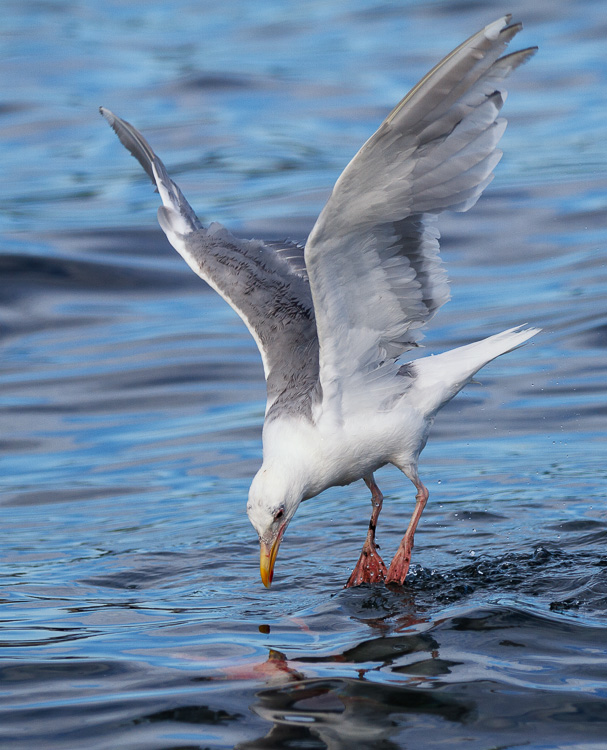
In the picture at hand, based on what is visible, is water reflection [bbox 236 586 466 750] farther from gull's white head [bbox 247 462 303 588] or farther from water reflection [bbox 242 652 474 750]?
gull's white head [bbox 247 462 303 588]

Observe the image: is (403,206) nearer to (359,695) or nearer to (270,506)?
(270,506)

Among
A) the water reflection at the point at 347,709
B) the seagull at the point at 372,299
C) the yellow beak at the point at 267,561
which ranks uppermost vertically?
the seagull at the point at 372,299

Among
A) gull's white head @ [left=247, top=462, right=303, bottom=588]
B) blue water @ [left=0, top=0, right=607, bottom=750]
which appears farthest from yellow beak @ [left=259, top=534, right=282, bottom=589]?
blue water @ [left=0, top=0, right=607, bottom=750]

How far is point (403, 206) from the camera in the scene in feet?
17.9

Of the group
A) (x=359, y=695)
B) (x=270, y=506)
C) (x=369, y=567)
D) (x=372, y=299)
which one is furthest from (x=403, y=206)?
(x=359, y=695)

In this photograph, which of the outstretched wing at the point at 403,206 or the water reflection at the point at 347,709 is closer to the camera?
the water reflection at the point at 347,709

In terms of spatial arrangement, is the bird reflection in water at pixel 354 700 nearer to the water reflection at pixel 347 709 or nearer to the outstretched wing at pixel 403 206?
the water reflection at pixel 347 709

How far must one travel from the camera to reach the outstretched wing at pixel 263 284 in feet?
21.3

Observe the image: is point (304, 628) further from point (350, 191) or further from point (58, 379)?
point (58, 379)

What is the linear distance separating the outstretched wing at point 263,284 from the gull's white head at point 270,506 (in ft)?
1.36

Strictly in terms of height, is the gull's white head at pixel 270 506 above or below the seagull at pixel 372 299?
below

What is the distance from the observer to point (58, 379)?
35.9 feet

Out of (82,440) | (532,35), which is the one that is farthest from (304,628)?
(532,35)

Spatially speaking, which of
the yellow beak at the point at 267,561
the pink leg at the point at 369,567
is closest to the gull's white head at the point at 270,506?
the yellow beak at the point at 267,561
